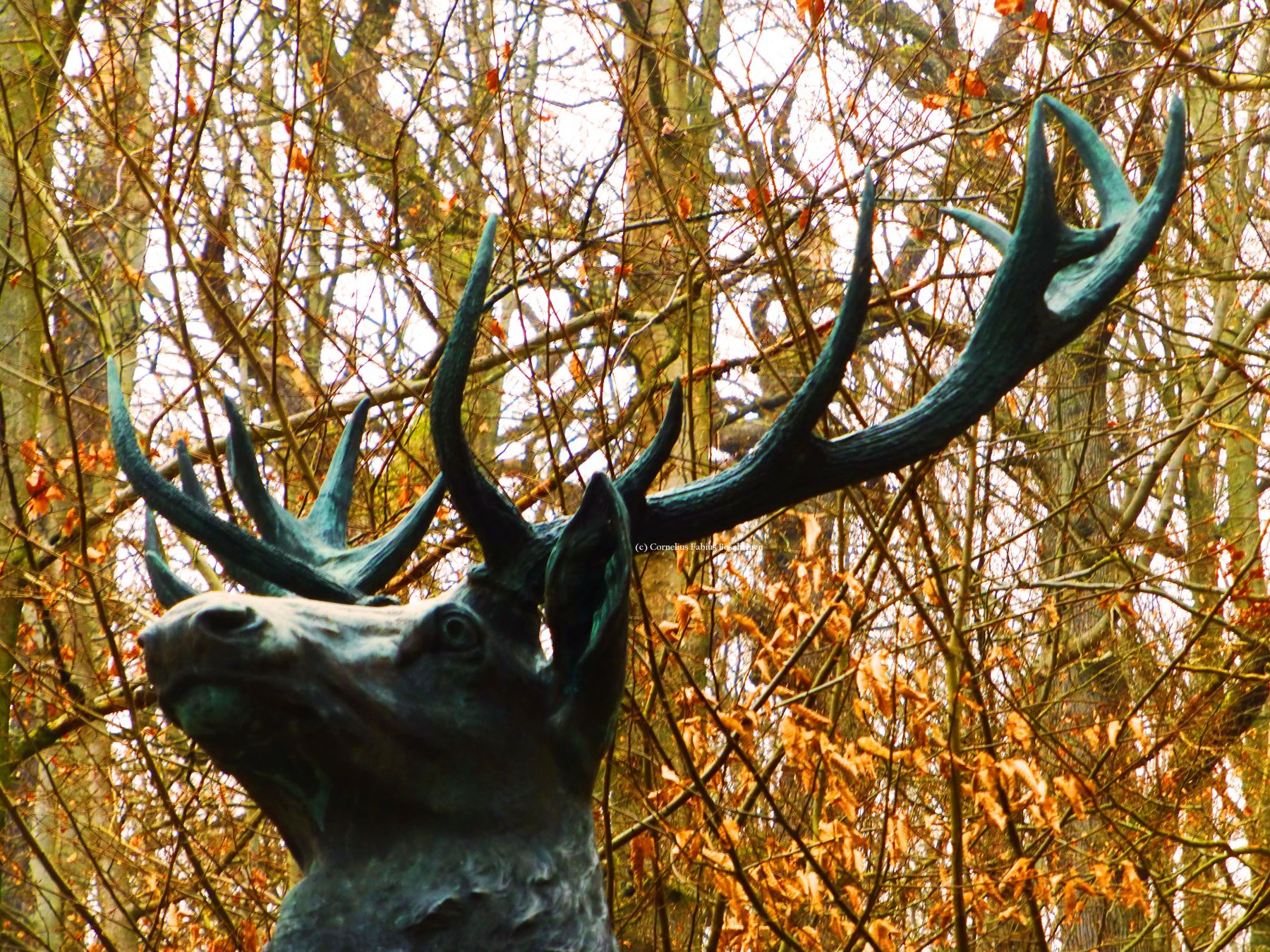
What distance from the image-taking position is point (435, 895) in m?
1.87

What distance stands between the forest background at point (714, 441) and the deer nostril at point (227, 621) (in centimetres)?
249

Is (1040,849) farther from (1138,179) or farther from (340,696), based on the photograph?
(340,696)

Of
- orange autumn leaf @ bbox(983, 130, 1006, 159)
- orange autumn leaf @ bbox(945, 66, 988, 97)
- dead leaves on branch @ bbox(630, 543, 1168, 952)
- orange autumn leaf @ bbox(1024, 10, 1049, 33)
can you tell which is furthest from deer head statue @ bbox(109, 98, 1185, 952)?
orange autumn leaf @ bbox(983, 130, 1006, 159)

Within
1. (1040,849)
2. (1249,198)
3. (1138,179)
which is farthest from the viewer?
(1249,198)

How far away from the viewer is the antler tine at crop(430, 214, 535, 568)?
6.43 ft

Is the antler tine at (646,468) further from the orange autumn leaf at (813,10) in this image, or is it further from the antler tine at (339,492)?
the orange autumn leaf at (813,10)

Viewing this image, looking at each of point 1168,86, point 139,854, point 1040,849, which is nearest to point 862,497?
point 1040,849

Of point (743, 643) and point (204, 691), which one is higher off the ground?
point (743, 643)

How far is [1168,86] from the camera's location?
612 centimetres

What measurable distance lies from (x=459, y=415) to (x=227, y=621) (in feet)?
1.38

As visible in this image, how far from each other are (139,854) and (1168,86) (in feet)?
17.8

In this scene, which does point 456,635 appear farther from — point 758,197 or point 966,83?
point 966,83

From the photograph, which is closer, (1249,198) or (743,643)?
(1249,198)

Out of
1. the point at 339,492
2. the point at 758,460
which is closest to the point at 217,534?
the point at 339,492
